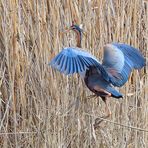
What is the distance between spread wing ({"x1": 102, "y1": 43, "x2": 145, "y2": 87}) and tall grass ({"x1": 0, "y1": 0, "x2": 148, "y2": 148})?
16 cm

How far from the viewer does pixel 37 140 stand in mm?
2074

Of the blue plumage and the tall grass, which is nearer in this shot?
the blue plumage

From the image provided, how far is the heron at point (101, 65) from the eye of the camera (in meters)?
1.65

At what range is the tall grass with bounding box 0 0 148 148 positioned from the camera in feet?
6.72

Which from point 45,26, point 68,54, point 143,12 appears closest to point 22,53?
point 45,26

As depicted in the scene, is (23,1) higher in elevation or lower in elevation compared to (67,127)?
higher

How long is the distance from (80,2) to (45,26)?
20 centimetres

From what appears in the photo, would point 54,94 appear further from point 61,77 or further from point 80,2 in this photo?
point 80,2

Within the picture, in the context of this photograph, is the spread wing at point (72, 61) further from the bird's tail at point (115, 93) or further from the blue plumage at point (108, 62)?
the bird's tail at point (115, 93)

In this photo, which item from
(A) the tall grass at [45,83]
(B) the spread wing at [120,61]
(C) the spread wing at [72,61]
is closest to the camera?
(C) the spread wing at [72,61]

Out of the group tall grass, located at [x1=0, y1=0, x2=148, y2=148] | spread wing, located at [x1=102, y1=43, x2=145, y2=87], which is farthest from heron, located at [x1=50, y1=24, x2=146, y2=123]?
tall grass, located at [x1=0, y1=0, x2=148, y2=148]

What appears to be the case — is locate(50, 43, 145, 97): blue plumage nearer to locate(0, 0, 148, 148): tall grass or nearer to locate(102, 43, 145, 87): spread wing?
locate(102, 43, 145, 87): spread wing

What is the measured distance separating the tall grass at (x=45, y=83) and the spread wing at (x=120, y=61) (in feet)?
0.51

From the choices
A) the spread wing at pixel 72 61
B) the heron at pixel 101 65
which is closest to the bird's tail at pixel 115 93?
the heron at pixel 101 65
